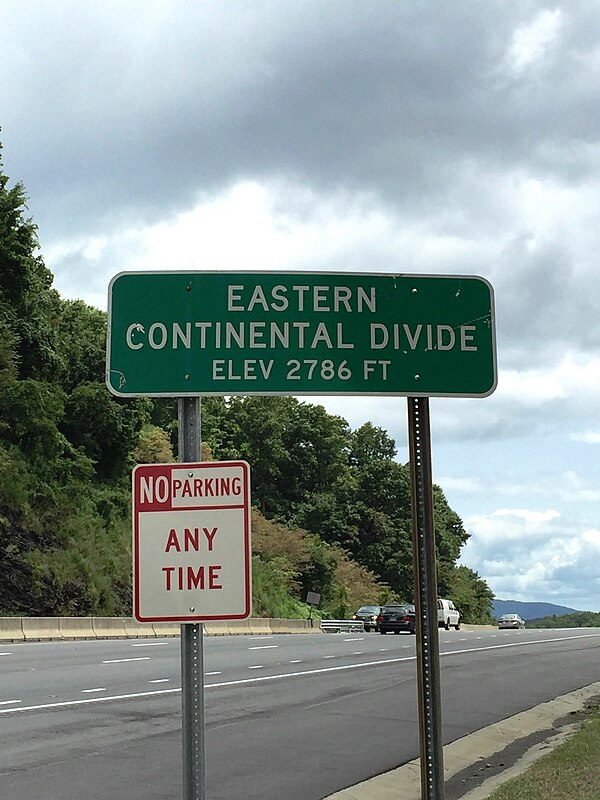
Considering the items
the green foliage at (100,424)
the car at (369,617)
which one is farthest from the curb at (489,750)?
the car at (369,617)

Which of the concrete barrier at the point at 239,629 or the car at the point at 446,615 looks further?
the car at the point at 446,615

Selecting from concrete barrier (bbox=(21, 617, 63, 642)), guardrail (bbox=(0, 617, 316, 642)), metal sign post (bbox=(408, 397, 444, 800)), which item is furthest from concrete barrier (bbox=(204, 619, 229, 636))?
metal sign post (bbox=(408, 397, 444, 800))

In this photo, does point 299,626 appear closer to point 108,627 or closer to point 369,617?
point 369,617

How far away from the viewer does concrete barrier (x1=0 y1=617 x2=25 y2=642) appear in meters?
28.1

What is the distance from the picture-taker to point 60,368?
45.4 meters

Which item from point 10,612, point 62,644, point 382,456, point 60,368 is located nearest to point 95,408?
point 60,368

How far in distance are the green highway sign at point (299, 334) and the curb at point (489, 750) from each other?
4.62 meters

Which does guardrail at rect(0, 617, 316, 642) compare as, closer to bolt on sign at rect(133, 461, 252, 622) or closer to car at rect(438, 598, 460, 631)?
car at rect(438, 598, 460, 631)

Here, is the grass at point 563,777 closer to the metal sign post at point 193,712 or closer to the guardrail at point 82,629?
the metal sign post at point 193,712

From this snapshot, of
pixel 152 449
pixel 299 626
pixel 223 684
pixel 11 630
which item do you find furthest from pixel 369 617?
pixel 223 684

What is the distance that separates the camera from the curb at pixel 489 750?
8.77 m

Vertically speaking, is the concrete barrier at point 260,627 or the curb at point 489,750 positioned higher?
the curb at point 489,750

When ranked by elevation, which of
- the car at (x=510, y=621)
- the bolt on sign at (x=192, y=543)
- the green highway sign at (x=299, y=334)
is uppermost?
the green highway sign at (x=299, y=334)

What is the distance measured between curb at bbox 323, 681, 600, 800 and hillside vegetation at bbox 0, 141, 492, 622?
23.0 m
